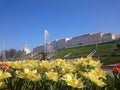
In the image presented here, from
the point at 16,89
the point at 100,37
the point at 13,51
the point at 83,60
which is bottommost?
the point at 16,89

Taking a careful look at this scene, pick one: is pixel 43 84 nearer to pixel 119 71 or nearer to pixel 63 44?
pixel 119 71

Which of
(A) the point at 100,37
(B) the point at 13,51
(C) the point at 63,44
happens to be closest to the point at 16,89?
(B) the point at 13,51

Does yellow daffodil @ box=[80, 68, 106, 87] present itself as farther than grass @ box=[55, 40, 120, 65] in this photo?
No

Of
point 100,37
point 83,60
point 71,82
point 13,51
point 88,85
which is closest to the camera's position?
point 71,82

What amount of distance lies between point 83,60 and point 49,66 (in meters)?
1.07

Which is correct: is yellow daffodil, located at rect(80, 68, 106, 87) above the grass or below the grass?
below

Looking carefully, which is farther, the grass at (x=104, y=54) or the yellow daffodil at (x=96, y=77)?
the grass at (x=104, y=54)

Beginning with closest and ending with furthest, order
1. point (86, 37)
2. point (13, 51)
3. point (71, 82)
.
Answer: point (71, 82), point (13, 51), point (86, 37)

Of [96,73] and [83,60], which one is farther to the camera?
[83,60]

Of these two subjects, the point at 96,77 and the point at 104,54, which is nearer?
the point at 96,77

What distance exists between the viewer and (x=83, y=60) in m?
5.64

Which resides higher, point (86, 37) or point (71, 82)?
point (86, 37)

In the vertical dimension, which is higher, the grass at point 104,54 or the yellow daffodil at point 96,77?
the grass at point 104,54

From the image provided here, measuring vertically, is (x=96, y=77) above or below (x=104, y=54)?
below
